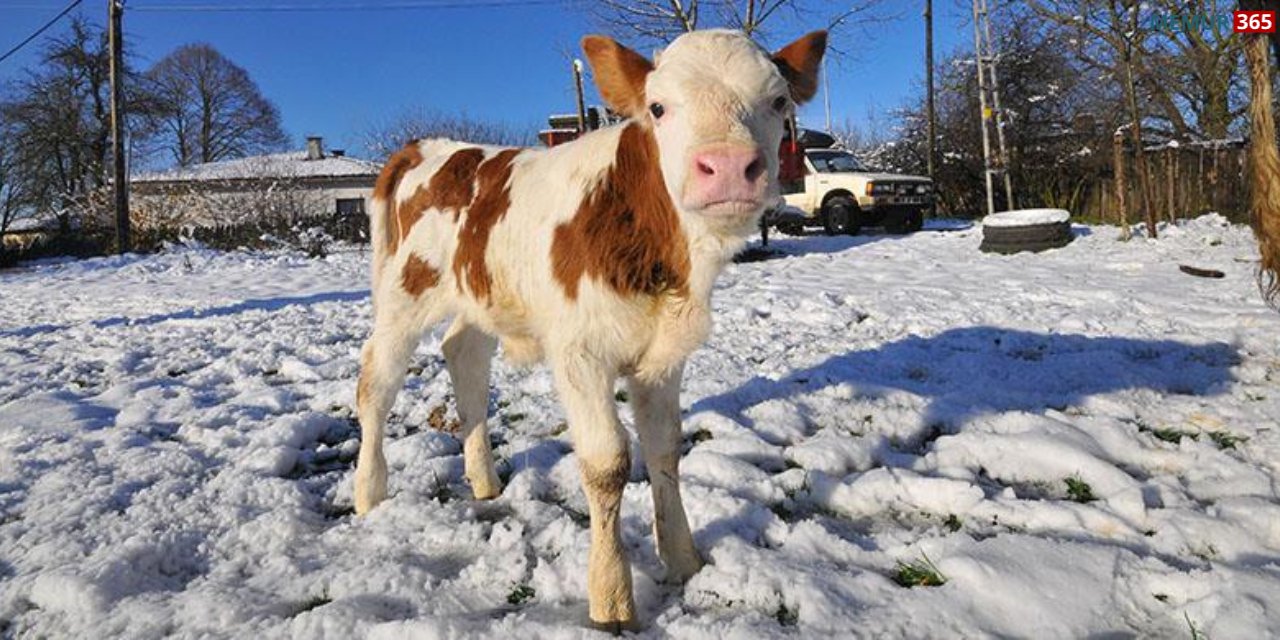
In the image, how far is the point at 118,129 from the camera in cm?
1836

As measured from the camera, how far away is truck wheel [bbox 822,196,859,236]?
1573cm

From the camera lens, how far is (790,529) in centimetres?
264

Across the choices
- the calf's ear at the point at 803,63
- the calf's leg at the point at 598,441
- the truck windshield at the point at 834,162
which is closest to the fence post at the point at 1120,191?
the truck windshield at the point at 834,162

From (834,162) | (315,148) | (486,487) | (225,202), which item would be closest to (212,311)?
(486,487)

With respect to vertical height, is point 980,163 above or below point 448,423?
above

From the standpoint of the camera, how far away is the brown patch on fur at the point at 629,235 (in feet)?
7.45

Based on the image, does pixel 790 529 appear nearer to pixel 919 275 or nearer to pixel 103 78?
pixel 919 275

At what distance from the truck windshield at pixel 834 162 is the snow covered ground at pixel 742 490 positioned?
10896mm

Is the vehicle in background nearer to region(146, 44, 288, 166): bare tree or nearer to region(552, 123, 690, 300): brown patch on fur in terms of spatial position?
region(552, 123, 690, 300): brown patch on fur

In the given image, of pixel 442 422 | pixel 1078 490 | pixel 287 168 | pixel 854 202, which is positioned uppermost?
pixel 287 168

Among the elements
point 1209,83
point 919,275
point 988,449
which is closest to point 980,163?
point 1209,83

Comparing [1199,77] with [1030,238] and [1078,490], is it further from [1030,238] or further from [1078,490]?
[1078,490]

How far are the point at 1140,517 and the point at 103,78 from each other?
137 ft

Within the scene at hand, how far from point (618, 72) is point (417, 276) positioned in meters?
1.36
